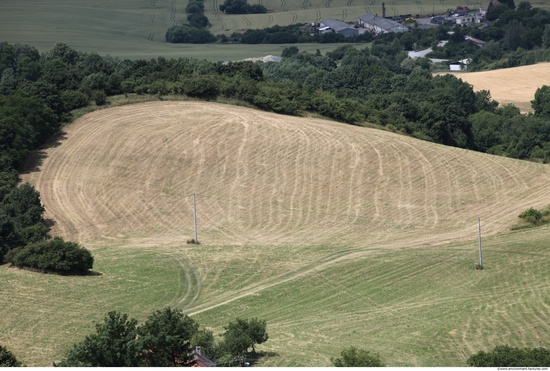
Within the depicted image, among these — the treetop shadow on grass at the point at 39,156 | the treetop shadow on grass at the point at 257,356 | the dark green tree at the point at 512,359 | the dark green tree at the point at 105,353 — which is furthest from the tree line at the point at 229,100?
the dark green tree at the point at 512,359

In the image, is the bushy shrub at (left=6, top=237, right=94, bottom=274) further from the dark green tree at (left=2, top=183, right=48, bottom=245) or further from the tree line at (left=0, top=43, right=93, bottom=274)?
the dark green tree at (left=2, top=183, right=48, bottom=245)

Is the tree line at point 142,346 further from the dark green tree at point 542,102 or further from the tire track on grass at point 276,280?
the dark green tree at point 542,102

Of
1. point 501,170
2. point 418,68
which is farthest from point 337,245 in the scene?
point 418,68

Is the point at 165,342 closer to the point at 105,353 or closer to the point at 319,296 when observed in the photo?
the point at 105,353

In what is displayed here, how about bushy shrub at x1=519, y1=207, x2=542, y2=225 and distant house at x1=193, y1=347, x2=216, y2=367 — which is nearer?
distant house at x1=193, y1=347, x2=216, y2=367

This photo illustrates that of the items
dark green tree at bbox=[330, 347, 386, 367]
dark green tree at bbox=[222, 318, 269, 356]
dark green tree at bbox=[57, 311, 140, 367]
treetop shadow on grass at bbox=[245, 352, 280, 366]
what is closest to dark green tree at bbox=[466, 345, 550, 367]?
dark green tree at bbox=[330, 347, 386, 367]

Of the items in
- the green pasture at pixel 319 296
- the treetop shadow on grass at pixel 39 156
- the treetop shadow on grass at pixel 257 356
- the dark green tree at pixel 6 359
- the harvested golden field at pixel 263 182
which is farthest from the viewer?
the treetop shadow on grass at pixel 39 156
